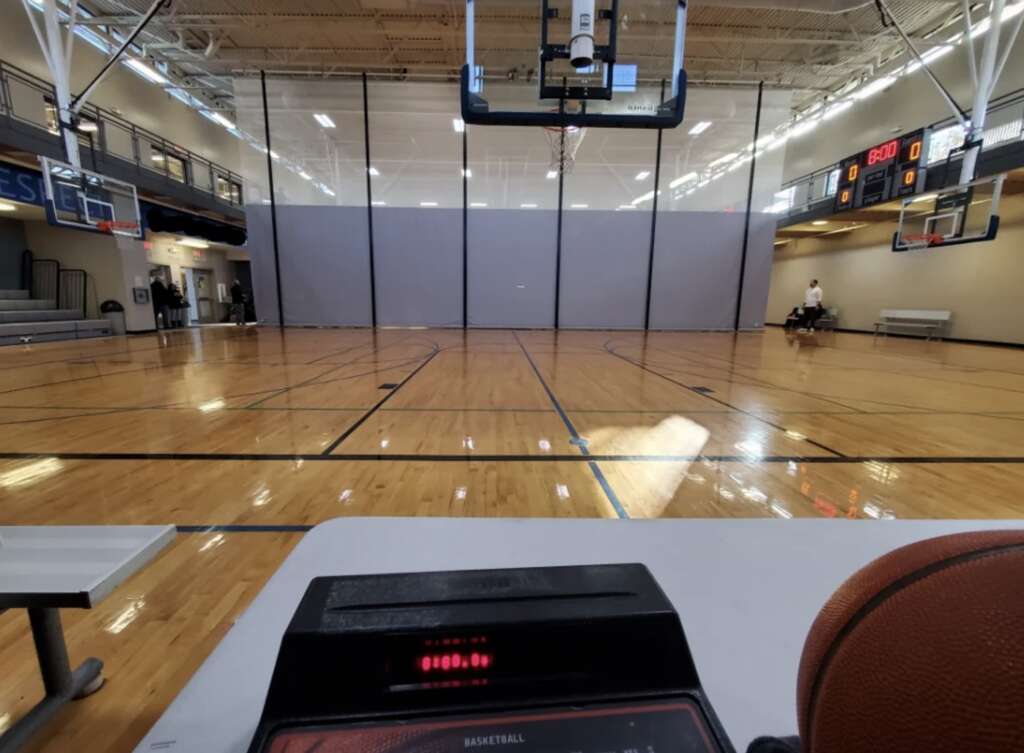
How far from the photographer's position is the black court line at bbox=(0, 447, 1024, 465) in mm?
2607

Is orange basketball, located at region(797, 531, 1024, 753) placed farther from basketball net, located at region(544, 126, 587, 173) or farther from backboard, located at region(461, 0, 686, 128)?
basketball net, located at region(544, 126, 587, 173)

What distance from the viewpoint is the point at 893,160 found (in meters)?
9.95

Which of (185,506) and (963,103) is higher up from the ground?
(963,103)

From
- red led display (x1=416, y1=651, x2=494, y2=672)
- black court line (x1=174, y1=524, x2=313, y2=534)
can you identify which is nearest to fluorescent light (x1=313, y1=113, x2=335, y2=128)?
black court line (x1=174, y1=524, x2=313, y2=534)

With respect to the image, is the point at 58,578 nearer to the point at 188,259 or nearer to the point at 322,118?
the point at 322,118

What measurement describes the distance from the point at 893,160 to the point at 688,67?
5596 mm

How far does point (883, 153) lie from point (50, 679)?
14.6m

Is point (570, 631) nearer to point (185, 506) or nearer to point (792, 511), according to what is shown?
point (792, 511)

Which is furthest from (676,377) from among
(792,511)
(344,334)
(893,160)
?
(893,160)

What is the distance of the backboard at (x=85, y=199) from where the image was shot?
7.62m

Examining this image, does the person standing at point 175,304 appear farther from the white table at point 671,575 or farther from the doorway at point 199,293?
the white table at point 671,575

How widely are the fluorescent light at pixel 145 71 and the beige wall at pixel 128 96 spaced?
17 centimetres

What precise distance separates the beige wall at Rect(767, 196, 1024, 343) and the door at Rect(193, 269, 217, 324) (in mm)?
22571

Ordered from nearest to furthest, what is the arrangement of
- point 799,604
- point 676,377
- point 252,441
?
point 799,604 → point 252,441 → point 676,377
